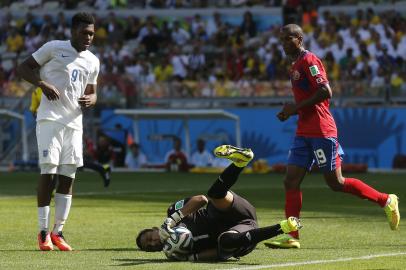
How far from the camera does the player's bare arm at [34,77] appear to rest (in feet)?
39.5

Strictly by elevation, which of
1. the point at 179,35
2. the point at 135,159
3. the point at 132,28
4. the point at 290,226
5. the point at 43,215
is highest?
the point at 132,28

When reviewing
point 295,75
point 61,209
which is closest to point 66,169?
point 61,209

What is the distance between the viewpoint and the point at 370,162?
34.4 meters

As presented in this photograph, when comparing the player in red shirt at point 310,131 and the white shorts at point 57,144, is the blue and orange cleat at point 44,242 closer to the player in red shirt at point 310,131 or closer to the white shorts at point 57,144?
the white shorts at point 57,144

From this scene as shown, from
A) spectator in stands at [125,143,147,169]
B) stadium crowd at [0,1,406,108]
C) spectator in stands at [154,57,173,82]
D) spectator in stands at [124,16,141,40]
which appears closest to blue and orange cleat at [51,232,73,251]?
stadium crowd at [0,1,406,108]

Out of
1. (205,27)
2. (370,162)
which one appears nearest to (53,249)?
(370,162)

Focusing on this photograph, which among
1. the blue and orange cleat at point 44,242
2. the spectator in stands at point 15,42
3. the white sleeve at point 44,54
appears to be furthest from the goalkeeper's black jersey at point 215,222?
the spectator in stands at point 15,42

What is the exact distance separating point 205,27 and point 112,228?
85.3 ft

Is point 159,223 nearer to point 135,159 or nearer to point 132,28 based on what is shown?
point 135,159

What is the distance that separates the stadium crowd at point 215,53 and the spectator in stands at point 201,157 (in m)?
2.16

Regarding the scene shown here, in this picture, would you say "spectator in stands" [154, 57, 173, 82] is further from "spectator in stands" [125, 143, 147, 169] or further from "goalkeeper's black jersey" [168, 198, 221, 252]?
"goalkeeper's black jersey" [168, 198, 221, 252]

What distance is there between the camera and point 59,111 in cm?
1223

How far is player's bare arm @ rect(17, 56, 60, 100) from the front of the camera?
12.0 m

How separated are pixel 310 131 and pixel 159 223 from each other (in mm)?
3405
